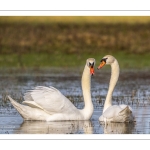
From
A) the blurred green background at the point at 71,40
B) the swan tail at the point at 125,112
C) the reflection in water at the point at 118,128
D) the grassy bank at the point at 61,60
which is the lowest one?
the reflection in water at the point at 118,128

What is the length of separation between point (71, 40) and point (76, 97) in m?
16.6

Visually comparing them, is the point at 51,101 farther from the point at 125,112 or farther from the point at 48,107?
the point at 125,112

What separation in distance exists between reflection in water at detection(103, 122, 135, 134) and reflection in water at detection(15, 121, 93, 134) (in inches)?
14.3

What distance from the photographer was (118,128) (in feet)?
58.2

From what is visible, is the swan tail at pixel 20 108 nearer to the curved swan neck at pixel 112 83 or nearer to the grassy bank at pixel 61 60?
the curved swan neck at pixel 112 83

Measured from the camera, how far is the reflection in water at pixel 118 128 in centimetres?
1721

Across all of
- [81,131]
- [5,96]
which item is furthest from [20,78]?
[81,131]

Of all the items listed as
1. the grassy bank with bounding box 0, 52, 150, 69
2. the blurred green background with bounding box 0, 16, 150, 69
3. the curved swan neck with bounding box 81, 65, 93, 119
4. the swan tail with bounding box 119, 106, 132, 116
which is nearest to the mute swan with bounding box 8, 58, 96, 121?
the curved swan neck with bounding box 81, 65, 93, 119

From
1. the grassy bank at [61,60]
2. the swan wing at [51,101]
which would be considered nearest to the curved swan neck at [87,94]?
the swan wing at [51,101]

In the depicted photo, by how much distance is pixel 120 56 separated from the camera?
116 feet

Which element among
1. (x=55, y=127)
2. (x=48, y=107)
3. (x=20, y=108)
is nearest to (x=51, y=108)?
(x=48, y=107)

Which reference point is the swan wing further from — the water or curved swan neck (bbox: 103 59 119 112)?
curved swan neck (bbox: 103 59 119 112)
